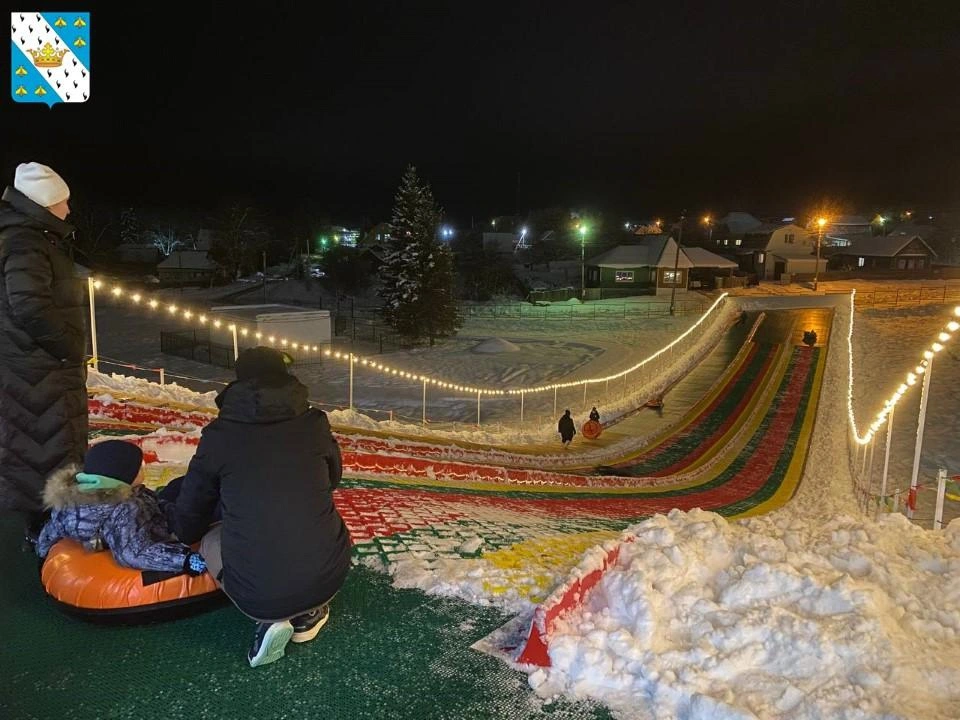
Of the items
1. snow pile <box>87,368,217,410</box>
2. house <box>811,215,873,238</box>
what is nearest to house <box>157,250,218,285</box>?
snow pile <box>87,368,217,410</box>

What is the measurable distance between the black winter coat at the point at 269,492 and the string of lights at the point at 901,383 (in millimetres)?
8978

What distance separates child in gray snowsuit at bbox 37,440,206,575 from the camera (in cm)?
358

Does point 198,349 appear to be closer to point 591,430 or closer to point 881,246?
point 591,430

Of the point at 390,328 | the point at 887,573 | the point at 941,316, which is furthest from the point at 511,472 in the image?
the point at 941,316

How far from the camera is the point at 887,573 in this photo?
405cm

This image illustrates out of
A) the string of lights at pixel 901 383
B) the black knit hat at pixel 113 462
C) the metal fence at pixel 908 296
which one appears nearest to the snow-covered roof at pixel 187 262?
the string of lights at pixel 901 383

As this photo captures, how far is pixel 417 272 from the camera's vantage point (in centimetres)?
3844

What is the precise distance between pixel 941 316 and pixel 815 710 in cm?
5025

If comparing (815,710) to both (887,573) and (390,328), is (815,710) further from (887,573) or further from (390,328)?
(390,328)

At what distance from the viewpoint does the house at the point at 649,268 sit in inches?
2120

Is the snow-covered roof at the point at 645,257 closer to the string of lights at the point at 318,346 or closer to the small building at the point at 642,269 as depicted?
the small building at the point at 642,269

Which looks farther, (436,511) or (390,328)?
(390,328)

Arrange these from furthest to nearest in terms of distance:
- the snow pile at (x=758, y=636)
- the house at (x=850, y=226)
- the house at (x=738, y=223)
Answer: the house at (x=850, y=226), the house at (x=738, y=223), the snow pile at (x=758, y=636)

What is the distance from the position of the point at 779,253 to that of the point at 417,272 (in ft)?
143
